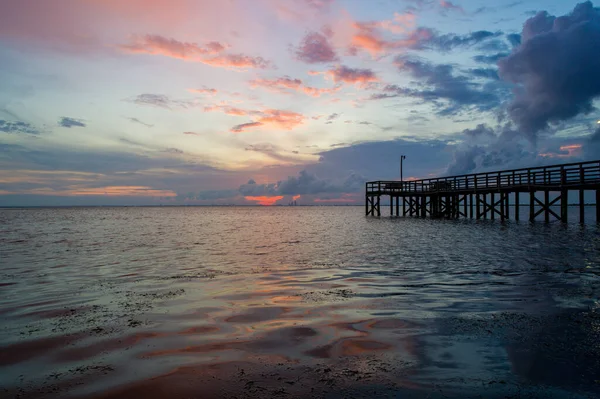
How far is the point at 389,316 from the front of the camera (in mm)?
6375

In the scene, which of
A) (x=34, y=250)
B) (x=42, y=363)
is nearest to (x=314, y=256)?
(x=42, y=363)

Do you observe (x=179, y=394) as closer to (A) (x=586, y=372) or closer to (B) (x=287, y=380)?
(B) (x=287, y=380)

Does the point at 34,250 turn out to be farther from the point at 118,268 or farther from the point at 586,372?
the point at 586,372

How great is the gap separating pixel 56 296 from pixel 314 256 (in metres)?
9.00

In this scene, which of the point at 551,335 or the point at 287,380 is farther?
the point at 551,335

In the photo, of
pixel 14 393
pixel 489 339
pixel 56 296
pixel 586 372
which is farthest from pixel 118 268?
pixel 586 372

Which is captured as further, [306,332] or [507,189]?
[507,189]

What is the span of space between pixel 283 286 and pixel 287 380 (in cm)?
541

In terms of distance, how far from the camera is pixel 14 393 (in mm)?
3832

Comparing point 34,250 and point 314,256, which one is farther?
point 34,250

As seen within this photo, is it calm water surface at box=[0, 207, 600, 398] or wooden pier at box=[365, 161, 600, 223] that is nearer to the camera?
calm water surface at box=[0, 207, 600, 398]

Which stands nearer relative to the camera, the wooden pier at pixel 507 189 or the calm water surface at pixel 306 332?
the calm water surface at pixel 306 332

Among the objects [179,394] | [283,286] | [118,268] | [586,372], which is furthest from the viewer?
[118,268]

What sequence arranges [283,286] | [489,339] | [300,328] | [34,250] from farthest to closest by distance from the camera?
[34,250] → [283,286] → [300,328] → [489,339]
